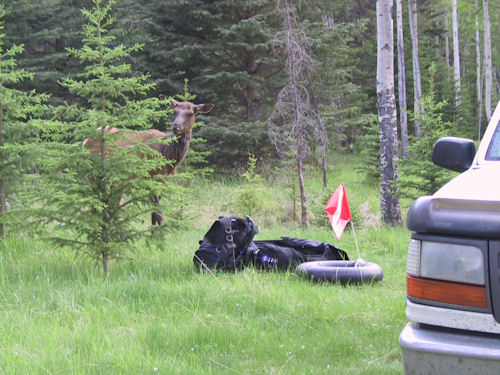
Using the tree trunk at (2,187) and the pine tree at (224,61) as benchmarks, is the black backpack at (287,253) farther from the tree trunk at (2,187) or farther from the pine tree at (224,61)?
the pine tree at (224,61)

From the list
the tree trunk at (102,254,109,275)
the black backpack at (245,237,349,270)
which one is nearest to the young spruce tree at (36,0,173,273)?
the tree trunk at (102,254,109,275)

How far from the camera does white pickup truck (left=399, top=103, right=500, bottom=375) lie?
2340 mm

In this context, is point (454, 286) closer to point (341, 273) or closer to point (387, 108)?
point (341, 273)

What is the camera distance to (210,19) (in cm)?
1886

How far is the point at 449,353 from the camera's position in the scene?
7.62ft

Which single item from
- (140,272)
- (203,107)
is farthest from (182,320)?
(203,107)

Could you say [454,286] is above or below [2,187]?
above

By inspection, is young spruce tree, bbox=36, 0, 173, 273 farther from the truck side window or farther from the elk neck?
the truck side window

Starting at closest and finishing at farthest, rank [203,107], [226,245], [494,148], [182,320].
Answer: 1. [494,148]
2. [182,320]
3. [226,245]
4. [203,107]

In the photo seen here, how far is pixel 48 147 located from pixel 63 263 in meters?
1.54

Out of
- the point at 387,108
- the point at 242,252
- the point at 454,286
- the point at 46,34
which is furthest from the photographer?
the point at 46,34

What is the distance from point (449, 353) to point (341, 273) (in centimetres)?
420

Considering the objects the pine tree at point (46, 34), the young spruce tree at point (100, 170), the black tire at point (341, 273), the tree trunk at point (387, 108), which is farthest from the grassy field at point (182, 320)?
the pine tree at point (46, 34)

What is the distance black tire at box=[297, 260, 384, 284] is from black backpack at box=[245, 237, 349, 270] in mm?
420
